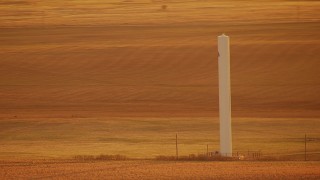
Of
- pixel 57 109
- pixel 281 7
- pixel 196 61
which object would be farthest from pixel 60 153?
pixel 281 7

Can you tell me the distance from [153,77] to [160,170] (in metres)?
18.3

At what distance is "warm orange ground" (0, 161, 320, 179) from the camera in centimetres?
1477

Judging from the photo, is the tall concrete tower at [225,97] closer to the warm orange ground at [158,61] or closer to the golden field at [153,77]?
the golden field at [153,77]

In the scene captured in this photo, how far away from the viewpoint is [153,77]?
111 ft

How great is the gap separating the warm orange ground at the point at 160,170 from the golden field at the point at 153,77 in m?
2.98

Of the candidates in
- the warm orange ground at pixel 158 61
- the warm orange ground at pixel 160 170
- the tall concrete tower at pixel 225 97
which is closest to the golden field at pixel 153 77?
the warm orange ground at pixel 158 61

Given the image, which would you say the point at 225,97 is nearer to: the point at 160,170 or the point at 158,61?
the point at 160,170

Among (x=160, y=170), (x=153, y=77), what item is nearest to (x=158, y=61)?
(x=153, y=77)

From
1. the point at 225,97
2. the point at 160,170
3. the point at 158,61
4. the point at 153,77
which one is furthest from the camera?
the point at 158,61

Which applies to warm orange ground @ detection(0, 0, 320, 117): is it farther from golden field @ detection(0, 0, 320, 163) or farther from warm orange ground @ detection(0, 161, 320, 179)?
warm orange ground @ detection(0, 161, 320, 179)

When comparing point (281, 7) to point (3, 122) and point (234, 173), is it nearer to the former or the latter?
point (3, 122)

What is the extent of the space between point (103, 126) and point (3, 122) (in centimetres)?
293

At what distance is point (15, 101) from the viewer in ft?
98.7

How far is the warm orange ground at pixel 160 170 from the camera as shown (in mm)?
14766
